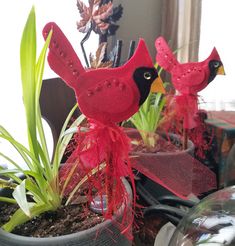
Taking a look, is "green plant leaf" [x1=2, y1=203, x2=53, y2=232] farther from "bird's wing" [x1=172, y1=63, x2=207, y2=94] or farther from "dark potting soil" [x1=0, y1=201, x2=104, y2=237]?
"bird's wing" [x1=172, y1=63, x2=207, y2=94]

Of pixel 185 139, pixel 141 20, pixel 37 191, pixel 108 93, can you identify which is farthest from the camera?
pixel 141 20

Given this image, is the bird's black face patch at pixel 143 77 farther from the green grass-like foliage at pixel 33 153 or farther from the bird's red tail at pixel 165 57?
the bird's red tail at pixel 165 57

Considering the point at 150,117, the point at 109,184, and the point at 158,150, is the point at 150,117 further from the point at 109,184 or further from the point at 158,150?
the point at 109,184

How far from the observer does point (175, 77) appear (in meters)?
0.57

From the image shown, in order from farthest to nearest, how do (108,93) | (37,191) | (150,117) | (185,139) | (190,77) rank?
(150,117)
(185,139)
(190,77)
(37,191)
(108,93)

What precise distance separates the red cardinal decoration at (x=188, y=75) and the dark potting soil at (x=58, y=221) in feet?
0.99

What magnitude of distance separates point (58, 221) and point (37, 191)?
53 mm

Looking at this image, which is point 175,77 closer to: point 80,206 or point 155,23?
point 80,206

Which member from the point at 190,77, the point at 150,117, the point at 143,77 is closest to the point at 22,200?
the point at 143,77

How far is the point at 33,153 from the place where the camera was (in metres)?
0.40

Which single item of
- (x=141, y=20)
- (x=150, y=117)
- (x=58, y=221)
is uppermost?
(x=141, y=20)

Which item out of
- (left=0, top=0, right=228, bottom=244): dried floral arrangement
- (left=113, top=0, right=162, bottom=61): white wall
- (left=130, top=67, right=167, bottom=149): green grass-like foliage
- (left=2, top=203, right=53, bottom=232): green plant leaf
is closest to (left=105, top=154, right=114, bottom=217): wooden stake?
(left=0, top=0, right=228, bottom=244): dried floral arrangement

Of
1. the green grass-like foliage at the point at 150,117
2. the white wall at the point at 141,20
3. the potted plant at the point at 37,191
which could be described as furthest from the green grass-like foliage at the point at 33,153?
the white wall at the point at 141,20

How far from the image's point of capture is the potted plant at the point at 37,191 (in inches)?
12.8
